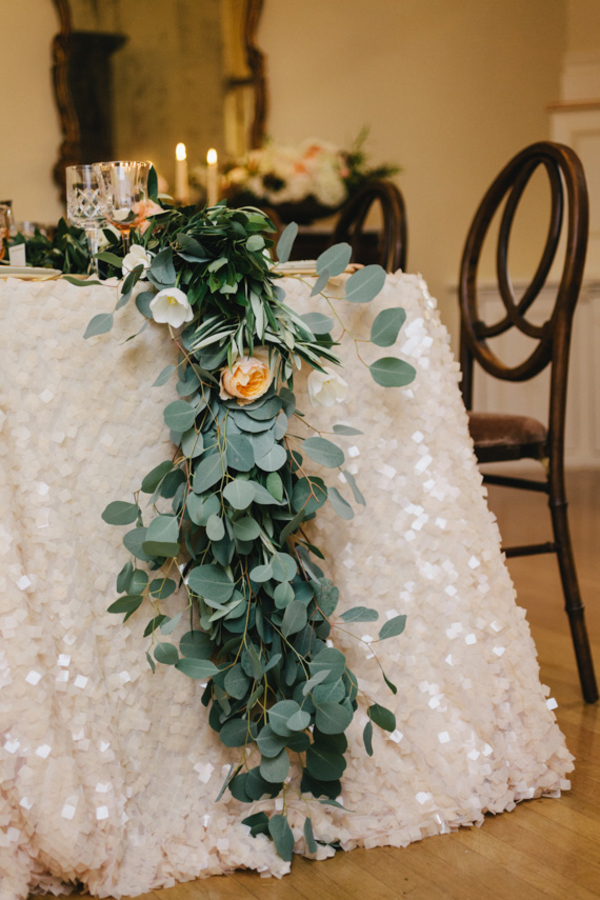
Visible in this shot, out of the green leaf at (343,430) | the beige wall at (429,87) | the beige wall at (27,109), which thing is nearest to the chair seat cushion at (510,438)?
the green leaf at (343,430)

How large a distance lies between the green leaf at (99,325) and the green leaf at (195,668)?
1.12 feet

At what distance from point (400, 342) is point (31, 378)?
16.9 inches

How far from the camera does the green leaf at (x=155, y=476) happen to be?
2.81ft

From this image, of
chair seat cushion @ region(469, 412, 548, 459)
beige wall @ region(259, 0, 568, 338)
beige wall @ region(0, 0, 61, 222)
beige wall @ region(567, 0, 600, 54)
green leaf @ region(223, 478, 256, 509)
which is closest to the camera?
green leaf @ region(223, 478, 256, 509)

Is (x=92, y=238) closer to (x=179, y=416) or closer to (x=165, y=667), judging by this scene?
(x=179, y=416)

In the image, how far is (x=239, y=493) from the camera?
826 millimetres

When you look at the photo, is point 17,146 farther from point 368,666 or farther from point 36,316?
point 368,666

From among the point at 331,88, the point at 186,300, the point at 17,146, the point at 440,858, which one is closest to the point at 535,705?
the point at 440,858

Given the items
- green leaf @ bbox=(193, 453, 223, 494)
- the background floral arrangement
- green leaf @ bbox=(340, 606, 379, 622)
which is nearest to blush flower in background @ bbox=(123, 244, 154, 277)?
green leaf @ bbox=(193, 453, 223, 494)

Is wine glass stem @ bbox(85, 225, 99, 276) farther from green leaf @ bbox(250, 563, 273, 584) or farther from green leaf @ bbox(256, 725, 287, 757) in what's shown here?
green leaf @ bbox(256, 725, 287, 757)

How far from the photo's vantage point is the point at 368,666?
0.96 metres

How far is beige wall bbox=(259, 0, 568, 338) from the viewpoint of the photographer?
3488 millimetres

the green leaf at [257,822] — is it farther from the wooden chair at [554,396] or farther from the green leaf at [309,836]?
the wooden chair at [554,396]

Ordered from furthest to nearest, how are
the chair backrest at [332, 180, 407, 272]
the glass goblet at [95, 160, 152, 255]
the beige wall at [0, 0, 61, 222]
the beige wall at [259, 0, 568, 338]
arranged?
the beige wall at [259, 0, 568, 338] < the beige wall at [0, 0, 61, 222] < the chair backrest at [332, 180, 407, 272] < the glass goblet at [95, 160, 152, 255]
